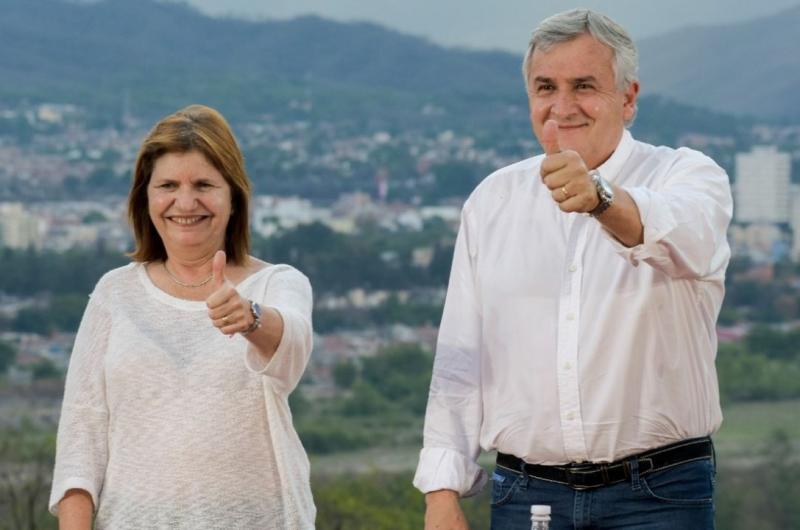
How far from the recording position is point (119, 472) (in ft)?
8.25

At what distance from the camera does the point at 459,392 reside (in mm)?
2527

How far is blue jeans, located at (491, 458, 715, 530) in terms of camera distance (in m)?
2.32

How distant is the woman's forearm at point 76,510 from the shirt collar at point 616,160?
3.25 feet

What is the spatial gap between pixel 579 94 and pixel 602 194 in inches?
14.1

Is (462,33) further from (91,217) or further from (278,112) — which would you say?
(91,217)

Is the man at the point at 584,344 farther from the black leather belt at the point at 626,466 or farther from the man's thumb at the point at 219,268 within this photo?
the man's thumb at the point at 219,268

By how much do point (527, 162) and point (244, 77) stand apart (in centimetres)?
6377

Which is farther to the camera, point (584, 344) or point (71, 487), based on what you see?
point (71, 487)

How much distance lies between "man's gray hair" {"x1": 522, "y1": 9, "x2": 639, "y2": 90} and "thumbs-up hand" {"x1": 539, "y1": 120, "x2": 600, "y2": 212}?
377 millimetres

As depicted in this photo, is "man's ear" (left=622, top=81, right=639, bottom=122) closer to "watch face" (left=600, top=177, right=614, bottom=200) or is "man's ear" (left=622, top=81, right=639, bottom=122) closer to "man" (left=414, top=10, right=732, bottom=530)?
"man" (left=414, top=10, right=732, bottom=530)

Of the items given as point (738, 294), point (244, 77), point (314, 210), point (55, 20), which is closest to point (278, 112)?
point (244, 77)

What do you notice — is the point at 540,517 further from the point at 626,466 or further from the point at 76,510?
the point at 76,510

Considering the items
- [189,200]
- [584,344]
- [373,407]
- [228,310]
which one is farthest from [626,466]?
[373,407]

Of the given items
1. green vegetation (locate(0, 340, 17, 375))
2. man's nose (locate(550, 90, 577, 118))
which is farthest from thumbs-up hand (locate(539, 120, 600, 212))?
A: green vegetation (locate(0, 340, 17, 375))
